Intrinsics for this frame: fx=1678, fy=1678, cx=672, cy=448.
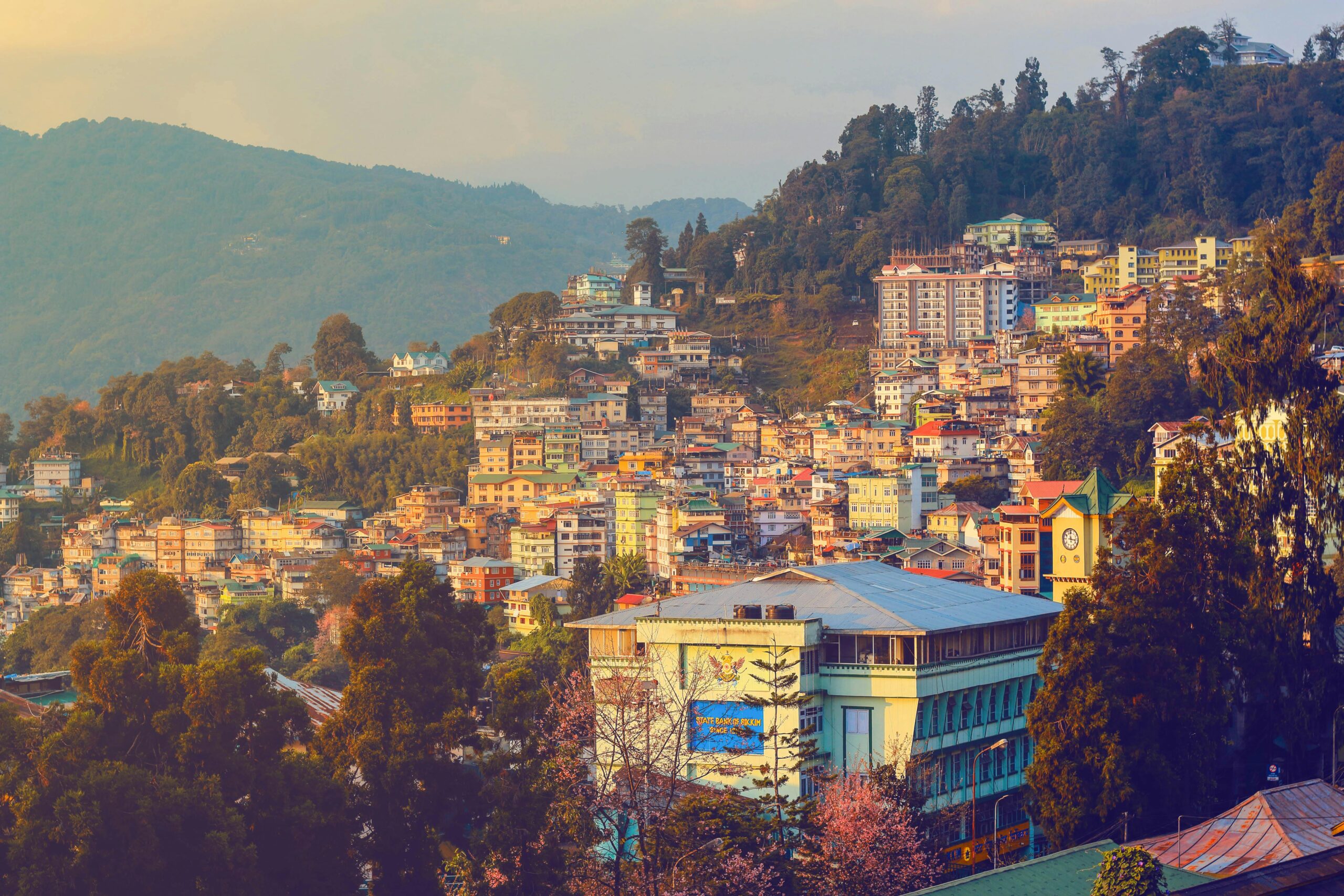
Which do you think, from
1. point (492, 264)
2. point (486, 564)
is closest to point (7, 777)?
point (486, 564)

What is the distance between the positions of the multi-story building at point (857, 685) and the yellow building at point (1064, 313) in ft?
146

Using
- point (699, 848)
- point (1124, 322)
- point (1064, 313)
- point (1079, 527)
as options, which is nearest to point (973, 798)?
point (699, 848)

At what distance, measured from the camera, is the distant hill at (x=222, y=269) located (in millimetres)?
159625

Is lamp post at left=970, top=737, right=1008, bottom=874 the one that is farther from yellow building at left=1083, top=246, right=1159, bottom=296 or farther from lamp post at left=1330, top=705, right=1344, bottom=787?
yellow building at left=1083, top=246, right=1159, bottom=296

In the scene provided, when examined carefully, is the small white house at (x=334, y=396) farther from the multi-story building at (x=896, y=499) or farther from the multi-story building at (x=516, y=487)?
the multi-story building at (x=896, y=499)

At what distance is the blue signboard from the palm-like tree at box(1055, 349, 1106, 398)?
34820 mm

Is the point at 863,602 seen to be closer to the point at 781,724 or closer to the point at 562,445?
the point at 781,724

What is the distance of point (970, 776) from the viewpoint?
28750mm

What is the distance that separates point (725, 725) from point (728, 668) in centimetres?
94

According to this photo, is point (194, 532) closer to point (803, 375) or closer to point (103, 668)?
point (803, 375)

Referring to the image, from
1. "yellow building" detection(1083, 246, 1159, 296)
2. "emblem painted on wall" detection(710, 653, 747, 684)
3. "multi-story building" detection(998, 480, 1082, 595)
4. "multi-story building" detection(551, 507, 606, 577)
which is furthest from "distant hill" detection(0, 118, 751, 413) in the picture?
"emblem painted on wall" detection(710, 653, 747, 684)

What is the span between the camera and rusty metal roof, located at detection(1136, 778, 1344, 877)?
67.5 ft

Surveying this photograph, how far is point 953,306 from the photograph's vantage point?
78.4 m

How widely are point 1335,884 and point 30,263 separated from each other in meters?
179
